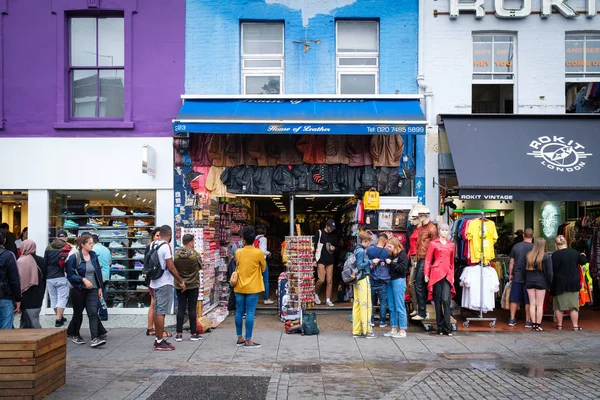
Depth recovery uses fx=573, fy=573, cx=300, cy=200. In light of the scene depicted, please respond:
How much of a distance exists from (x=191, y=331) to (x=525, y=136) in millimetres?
7878

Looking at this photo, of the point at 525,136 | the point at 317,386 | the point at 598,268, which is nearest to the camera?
the point at 317,386

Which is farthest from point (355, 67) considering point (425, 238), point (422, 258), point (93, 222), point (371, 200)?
point (93, 222)

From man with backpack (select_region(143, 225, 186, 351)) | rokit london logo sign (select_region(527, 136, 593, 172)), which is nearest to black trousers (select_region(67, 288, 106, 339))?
man with backpack (select_region(143, 225, 186, 351))

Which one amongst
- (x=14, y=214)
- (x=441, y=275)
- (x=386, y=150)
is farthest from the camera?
(x=14, y=214)

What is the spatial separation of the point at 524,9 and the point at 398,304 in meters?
7.19

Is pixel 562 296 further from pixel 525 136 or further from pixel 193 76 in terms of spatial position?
pixel 193 76

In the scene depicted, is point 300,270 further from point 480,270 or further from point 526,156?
point 526,156

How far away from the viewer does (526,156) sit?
11766 millimetres

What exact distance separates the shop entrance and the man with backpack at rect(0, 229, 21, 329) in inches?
203

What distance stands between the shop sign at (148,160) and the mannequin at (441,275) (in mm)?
5946

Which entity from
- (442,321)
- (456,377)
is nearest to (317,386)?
(456,377)

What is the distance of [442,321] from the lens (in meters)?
10.8

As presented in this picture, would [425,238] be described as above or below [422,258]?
above

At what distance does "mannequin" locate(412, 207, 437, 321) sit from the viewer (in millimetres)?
11312
